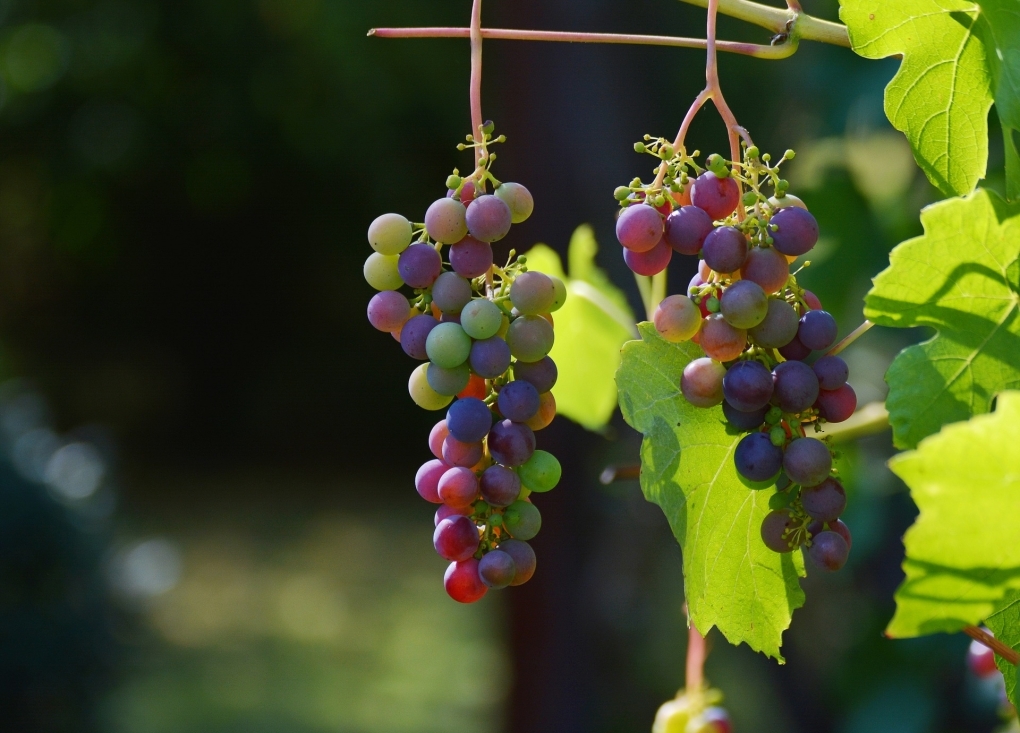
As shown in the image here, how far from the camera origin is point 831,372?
42cm

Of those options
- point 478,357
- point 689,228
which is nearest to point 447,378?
point 478,357

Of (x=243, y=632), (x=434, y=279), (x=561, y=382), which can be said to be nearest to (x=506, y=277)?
(x=434, y=279)

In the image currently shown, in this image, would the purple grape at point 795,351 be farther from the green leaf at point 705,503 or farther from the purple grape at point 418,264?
the purple grape at point 418,264

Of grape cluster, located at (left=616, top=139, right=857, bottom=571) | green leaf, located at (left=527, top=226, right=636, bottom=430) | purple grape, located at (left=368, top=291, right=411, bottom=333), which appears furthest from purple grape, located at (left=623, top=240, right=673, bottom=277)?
green leaf, located at (left=527, top=226, right=636, bottom=430)

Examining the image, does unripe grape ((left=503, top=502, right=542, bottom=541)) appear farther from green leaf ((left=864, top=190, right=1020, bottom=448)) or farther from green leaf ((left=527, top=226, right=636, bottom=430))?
green leaf ((left=527, top=226, right=636, bottom=430))

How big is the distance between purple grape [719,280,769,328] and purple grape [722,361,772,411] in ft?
0.06

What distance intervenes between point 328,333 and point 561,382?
6.52m

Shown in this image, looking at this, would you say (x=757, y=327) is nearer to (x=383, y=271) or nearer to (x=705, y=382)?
(x=705, y=382)

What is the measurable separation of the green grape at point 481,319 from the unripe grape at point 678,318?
0.07 metres

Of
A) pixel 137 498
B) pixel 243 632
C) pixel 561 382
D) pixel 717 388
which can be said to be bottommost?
pixel 717 388

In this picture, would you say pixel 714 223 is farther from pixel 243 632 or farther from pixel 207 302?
pixel 207 302

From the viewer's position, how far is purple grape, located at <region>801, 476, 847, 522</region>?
1.35 feet

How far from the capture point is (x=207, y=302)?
7176mm

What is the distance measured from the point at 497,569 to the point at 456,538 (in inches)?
0.9
